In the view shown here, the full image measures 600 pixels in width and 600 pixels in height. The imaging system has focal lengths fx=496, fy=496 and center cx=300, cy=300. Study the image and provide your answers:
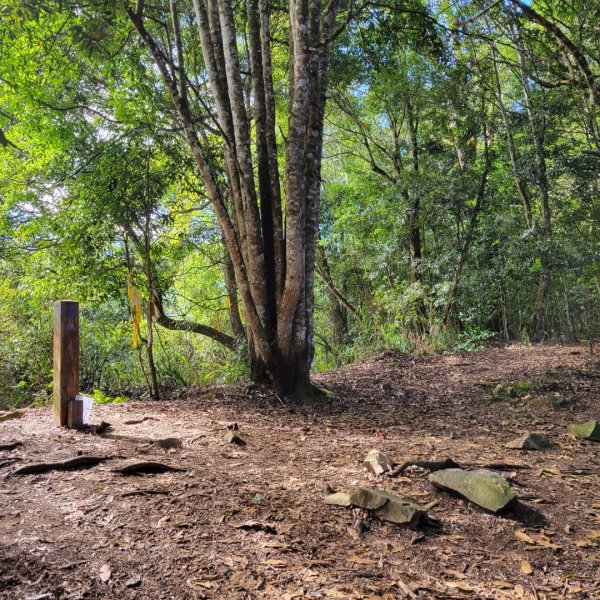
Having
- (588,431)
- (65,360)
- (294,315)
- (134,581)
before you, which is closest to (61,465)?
(65,360)

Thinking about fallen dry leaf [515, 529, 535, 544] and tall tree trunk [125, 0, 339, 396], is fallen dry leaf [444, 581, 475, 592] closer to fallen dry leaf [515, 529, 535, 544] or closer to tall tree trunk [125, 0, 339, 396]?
fallen dry leaf [515, 529, 535, 544]

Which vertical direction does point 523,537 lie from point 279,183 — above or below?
below

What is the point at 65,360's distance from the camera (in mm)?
3977

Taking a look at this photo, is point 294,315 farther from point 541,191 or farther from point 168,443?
point 541,191

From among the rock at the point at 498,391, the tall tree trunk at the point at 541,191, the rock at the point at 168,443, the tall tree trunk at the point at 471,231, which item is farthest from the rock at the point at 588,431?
the tall tree trunk at the point at 471,231

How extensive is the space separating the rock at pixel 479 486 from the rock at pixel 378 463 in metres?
0.30

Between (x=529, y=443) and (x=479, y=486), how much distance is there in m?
1.30

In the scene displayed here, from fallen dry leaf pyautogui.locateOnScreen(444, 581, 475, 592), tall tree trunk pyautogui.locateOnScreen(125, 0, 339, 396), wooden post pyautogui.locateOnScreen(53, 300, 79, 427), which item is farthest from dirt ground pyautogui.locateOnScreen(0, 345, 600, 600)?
tall tree trunk pyautogui.locateOnScreen(125, 0, 339, 396)

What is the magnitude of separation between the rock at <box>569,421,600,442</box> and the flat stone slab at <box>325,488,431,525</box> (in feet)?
6.82

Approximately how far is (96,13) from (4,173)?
4456 mm

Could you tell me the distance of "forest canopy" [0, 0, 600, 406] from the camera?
17.5 feet

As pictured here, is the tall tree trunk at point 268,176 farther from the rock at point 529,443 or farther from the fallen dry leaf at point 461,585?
the fallen dry leaf at point 461,585

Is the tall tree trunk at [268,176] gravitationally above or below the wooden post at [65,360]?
above

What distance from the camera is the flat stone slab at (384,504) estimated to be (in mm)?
2420
